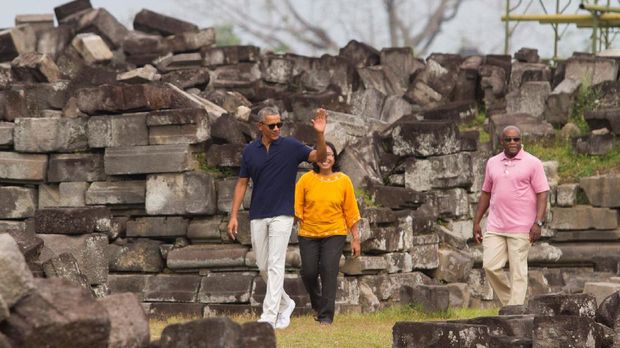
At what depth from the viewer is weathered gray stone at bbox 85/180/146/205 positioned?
16.2 meters

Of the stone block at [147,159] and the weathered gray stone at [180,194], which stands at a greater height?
the stone block at [147,159]

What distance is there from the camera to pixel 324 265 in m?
12.9

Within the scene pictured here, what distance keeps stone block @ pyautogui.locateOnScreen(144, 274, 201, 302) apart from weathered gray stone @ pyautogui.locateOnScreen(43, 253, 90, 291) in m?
2.56

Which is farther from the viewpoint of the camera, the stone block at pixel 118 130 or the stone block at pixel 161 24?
the stone block at pixel 161 24

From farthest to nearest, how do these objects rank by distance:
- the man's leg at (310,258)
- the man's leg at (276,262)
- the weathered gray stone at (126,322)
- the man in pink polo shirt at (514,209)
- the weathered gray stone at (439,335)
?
the man in pink polo shirt at (514,209)
the man's leg at (310,258)
the man's leg at (276,262)
the weathered gray stone at (439,335)
the weathered gray stone at (126,322)

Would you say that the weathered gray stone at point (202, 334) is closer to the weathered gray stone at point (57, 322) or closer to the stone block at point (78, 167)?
the weathered gray stone at point (57, 322)

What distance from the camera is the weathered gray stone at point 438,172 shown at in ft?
58.4

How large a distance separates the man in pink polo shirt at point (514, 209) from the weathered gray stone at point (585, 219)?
6424mm

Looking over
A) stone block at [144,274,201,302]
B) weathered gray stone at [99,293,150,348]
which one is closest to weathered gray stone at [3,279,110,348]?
weathered gray stone at [99,293,150,348]

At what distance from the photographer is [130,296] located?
854 centimetres

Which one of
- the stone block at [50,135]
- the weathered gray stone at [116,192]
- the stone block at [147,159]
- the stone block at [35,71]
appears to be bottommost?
the weathered gray stone at [116,192]

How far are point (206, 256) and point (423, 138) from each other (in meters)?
3.51

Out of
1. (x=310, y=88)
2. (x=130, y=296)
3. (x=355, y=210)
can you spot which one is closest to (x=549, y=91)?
(x=310, y=88)

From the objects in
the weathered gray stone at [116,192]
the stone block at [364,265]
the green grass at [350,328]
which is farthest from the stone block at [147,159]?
the green grass at [350,328]
